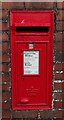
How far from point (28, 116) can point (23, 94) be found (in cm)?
38

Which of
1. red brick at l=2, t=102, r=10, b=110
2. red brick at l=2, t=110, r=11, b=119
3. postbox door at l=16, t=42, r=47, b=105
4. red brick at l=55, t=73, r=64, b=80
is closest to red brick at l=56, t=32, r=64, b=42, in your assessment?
postbox door at l=16, t=42, r=47, b=105

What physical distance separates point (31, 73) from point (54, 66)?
0.34 meters

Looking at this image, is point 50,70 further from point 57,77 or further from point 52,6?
point 52,6

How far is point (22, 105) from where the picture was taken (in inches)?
74.6

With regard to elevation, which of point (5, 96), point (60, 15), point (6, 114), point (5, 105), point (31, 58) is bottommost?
point (6, 114)

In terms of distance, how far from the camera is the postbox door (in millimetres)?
1768

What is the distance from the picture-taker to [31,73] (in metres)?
1.81

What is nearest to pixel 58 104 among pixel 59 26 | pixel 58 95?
pixel 58 95

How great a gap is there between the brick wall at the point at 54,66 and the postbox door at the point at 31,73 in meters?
0.16

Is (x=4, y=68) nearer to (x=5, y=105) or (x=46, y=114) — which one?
(x=5, y=105)

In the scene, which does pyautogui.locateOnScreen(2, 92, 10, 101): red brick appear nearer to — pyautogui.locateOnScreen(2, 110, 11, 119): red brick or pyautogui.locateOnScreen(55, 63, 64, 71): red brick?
pyautogui.locateOnScreen(2, 110, 11, 119): red brick

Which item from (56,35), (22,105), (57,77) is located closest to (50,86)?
(57,77)

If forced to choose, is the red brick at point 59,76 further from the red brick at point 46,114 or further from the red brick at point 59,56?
the red brick at point 46,114

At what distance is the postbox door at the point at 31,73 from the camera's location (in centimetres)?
177
